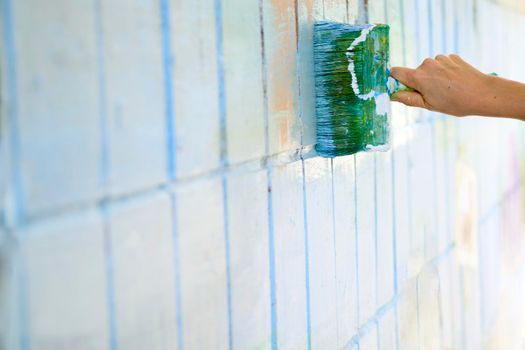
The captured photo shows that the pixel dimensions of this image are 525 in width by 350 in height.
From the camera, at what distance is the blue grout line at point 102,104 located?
0.68m

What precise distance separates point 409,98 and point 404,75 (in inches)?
1.8

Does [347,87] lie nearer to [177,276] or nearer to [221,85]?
[221,85]

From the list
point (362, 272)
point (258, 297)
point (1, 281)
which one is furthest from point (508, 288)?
point (1, 281)

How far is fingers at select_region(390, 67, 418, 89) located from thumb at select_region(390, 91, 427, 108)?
0.01m

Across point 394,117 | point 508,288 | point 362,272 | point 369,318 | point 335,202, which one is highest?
point 394,117

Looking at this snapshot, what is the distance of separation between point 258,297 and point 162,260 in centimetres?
24

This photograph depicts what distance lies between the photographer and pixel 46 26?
24.4 inches

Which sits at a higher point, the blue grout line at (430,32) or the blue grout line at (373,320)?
the blue grout line at (430,32)

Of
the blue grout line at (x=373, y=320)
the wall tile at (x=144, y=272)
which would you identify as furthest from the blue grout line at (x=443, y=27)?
the wall tile at (x=144, y=272)

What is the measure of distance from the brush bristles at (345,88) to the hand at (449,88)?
0.41 ft

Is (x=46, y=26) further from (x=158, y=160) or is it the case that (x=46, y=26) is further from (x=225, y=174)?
(x=225, y=174)

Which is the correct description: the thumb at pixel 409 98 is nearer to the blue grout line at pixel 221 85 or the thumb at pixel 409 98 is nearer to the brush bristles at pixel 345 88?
the brush bristles at pixel 345 88

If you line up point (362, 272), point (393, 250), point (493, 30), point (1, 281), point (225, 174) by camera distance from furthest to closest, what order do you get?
point (493, 30) → point (393, 250) → point (362, 272) → point (225, 174) → point (1, 281)

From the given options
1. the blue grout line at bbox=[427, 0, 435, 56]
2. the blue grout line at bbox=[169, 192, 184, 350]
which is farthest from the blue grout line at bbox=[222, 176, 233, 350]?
the blue grout line at bbox=[427, 0, 435, 56]
